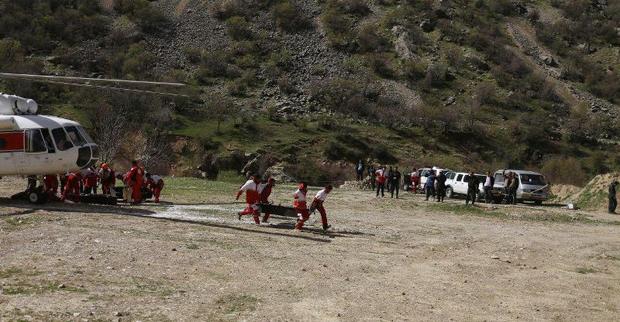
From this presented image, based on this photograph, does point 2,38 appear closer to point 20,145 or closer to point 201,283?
point 20,145

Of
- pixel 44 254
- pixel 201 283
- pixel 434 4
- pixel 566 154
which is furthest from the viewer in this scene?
pixel 434 4

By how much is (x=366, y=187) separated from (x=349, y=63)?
30.9m

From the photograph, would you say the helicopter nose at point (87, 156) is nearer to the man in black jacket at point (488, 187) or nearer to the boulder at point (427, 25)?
the man in black jacket at point (488, 187)

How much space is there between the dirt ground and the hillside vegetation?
31421 mm

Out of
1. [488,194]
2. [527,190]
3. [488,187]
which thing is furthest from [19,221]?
[527,190]

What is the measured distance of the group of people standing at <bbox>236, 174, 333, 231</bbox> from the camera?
56.3 ft

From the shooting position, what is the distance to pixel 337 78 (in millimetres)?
67250

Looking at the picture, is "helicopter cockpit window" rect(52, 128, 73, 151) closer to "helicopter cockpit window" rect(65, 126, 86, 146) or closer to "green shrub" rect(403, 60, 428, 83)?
"helicopter cockpit window" rect(65, 126, 86, 146)

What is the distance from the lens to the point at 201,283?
33.5 feet

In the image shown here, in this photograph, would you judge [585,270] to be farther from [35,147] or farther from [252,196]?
[35,147]

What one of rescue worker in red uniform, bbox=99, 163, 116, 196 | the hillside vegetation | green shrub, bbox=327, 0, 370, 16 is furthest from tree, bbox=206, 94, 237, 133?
rescue worker in red uniform, bbox=99, 163, 116, 196

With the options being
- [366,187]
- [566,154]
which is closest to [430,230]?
[366,187]

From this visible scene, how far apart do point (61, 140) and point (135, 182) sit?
2759mm

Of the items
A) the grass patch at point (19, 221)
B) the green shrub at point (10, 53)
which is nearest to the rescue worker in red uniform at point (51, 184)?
the grass patch at point (19, 221)
